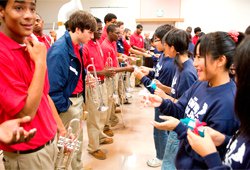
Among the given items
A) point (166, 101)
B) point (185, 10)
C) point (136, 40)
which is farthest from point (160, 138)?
point (185, 10)

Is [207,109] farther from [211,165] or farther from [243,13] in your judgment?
[243,13]

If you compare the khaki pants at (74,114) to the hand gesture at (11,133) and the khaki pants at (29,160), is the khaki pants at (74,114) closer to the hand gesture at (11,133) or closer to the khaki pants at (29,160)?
the khaki pants at (29,160)

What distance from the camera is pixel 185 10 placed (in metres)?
9.96

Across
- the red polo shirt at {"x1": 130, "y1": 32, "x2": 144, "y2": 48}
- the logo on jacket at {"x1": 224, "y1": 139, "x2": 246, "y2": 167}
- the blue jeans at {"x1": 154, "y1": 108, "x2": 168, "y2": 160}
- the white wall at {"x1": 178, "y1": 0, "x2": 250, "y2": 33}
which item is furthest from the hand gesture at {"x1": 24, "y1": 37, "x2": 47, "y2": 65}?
the white wall at {"x1": 178, "y1": 0, "x2": 250, "y2": 33}

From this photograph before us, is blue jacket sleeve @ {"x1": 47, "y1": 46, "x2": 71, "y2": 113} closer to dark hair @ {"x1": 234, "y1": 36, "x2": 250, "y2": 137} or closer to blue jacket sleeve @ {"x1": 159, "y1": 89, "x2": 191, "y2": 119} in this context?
blue jacket sleeve @ {"x1": 159, "y1": 89, "x2": 191, "y2": 119}

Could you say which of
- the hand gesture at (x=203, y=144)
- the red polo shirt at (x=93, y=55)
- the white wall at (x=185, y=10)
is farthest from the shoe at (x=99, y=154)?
the white wall at (x=185, y=10)

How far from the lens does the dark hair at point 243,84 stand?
2.94 ft

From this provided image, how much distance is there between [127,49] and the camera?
564 cm

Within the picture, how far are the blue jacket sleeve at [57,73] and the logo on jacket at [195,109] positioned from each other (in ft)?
3.72

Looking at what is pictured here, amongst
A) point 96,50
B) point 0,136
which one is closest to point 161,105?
point 0,136

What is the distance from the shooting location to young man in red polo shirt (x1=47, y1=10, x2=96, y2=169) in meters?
2.08

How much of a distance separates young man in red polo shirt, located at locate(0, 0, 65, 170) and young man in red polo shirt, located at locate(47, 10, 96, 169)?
2.45 ft

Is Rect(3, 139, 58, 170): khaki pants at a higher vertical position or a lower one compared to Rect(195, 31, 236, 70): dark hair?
lower

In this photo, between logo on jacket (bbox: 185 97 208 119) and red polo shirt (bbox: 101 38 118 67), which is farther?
red polo shirt (bbox: 101 38 118 67)
